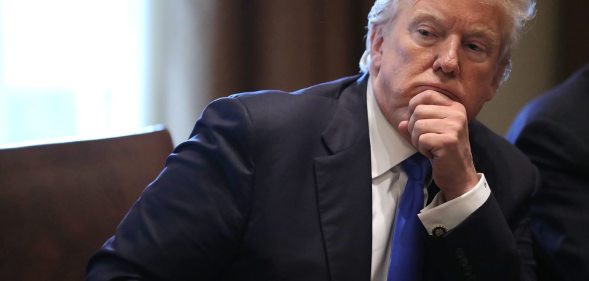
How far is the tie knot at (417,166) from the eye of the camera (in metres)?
1.42

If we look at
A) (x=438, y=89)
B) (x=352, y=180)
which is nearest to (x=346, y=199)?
(x=352, y=180)

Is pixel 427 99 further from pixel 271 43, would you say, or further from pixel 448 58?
pixel 271 43

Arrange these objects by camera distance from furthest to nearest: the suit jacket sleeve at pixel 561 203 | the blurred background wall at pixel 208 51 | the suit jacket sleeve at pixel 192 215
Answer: the blurred background wall at pixel 208 51 < the suit jacket sleeve at pixel 561 203 < the suit jacket sleeve at pixel 192 215

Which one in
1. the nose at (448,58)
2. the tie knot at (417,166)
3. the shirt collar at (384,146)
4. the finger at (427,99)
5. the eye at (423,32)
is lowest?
the tie knot at (417,166)

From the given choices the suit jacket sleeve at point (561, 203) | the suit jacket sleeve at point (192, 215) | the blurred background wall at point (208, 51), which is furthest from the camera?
the blurred background wall at point (208, 51)

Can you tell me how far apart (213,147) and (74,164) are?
353 millimetres

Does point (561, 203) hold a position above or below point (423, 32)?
below

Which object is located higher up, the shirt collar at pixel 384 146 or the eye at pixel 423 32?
the eye at pixel 423 32

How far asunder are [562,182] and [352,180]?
57 centimetres

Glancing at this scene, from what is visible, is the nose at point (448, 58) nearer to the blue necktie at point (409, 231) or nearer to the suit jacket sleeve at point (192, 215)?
the blue necktie at point (409, 231)

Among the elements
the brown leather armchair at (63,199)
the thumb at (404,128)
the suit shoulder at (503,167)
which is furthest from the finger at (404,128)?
the brown leather armchair at (63,199)

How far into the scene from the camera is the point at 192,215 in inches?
48.2

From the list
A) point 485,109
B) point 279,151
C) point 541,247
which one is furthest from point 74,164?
point 485,109

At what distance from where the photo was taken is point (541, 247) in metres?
1.61
